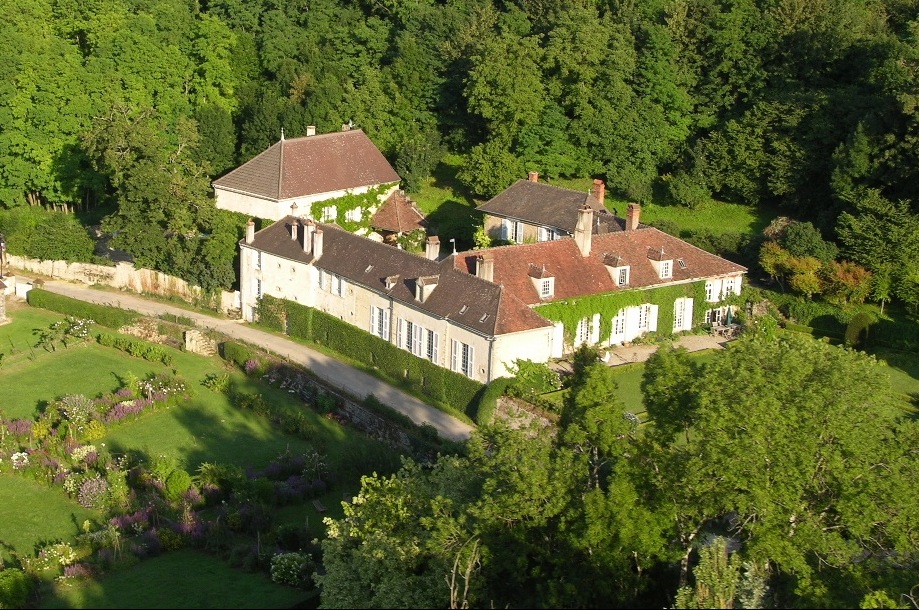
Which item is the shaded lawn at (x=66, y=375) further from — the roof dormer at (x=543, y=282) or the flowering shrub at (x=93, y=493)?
the roof dormer at (x=543, y=282)

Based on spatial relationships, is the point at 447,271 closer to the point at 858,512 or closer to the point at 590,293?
the point at 590,293

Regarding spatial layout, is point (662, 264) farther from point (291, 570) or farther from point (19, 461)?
point (19, 461)

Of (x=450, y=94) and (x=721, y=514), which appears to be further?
(x=450, y=94)

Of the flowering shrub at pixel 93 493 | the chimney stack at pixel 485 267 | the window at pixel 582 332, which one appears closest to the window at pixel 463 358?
the chimney stack at pixel 485 267

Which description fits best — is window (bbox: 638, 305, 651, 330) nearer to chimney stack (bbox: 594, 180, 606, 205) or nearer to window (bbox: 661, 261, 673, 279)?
window (bbox: 661, 261, 673, 279)

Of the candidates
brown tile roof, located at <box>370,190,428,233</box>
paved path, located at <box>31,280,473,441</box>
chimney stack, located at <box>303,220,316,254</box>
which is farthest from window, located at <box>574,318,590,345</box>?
brown tile roof, located at <box>370,190,428,233</box>

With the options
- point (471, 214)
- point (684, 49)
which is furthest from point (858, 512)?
point (684, 49)

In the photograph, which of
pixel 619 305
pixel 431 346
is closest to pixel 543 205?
pixel 619 305
